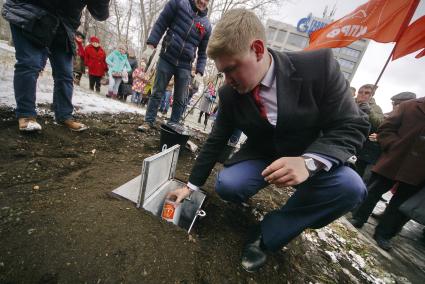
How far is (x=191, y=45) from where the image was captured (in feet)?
9.75

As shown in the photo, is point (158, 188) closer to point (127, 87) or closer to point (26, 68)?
point (26, 68)

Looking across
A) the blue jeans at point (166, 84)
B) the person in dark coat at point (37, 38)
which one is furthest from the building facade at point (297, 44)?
the person in dark coat at point (37, 38)

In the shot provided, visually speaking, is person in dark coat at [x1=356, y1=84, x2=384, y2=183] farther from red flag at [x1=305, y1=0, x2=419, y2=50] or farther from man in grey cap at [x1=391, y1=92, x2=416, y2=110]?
red flag at [x1=305, y1=0, x2=419, y2=50]

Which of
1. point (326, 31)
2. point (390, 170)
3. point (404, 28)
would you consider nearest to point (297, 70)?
point (390, 170)

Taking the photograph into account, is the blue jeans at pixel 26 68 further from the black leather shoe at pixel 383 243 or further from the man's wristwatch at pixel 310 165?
the black leather shoe at pixel 383 243

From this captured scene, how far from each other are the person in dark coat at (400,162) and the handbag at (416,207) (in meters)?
0.19

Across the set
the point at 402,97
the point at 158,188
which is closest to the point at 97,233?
the point at 158,188

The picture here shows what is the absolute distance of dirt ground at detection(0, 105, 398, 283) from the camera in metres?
0.97

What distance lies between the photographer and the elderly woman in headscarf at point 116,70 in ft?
20.6

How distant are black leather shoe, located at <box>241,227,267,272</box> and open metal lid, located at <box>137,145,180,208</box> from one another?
27.9 inches

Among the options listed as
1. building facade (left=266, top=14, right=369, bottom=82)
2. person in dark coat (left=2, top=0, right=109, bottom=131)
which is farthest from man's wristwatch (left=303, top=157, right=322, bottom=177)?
building facade (left=266, top=14, right=369, bottom=82)

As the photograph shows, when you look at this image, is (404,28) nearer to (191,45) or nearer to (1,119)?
(191,45)

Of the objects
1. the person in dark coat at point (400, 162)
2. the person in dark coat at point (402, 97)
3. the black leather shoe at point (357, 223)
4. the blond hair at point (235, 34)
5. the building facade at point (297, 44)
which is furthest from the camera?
the building facade at point (297, 44)

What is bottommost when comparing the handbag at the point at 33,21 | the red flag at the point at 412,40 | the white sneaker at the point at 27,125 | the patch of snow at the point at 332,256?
the patch of snow at the point at 332,256
